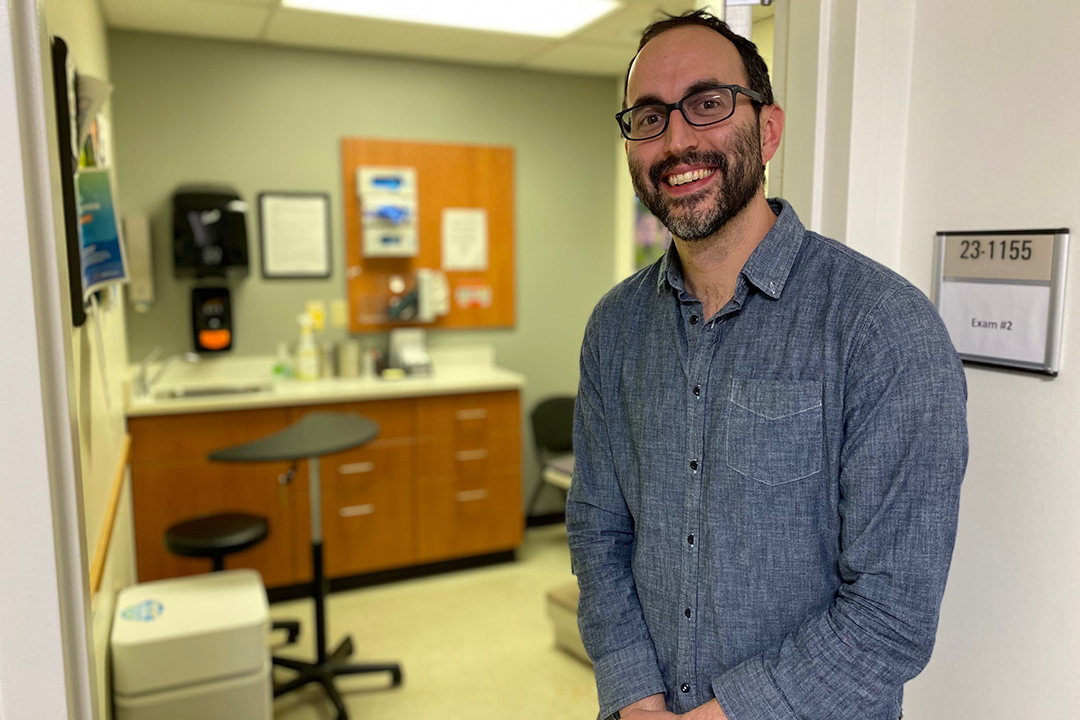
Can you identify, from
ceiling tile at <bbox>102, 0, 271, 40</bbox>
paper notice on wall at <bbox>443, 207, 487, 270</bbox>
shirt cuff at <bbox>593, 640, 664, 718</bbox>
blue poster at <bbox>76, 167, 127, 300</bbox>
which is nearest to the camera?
shirt cuff at <bbox>593, 640, 664, 718</bbox>

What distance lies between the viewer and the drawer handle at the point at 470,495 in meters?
3.95

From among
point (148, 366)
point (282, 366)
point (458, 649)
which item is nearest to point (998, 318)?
point (458, 649)

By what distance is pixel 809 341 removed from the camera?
1040 millimetres

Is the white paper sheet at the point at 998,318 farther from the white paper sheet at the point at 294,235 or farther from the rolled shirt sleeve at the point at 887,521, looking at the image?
the white paper sheet at the point at 294,235

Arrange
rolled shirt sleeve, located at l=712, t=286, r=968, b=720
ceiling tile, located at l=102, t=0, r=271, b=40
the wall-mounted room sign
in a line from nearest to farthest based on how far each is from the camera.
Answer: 1. rolled shirt sleeve, located at l=712, t=286, r=968, b=720
2. the wall-mounted room sign
3. ceiling tile, located at l=102, t=0, r=271, b=40

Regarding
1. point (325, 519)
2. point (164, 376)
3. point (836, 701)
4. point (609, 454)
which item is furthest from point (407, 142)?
point (836, 701)

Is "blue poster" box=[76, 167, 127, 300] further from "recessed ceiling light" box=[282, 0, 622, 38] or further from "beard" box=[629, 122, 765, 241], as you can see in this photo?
"recessed ceiling light" box=[282, 0, 622, 38]

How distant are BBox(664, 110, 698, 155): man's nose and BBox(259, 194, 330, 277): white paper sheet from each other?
3.22 meters

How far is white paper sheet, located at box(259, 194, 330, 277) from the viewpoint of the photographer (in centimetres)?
393

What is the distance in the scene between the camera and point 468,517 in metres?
3.97

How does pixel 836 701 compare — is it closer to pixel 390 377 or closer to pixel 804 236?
pixel 804 236

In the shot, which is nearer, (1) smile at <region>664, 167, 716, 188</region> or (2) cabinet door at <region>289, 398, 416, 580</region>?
(1) smile at <region>664, 167, 716, 188</region>

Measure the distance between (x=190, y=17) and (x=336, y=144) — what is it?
87 centimetres

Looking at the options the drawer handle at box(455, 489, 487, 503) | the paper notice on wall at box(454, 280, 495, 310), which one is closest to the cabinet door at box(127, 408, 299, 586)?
the drawer handle at box(455, 489, 487, 503)
